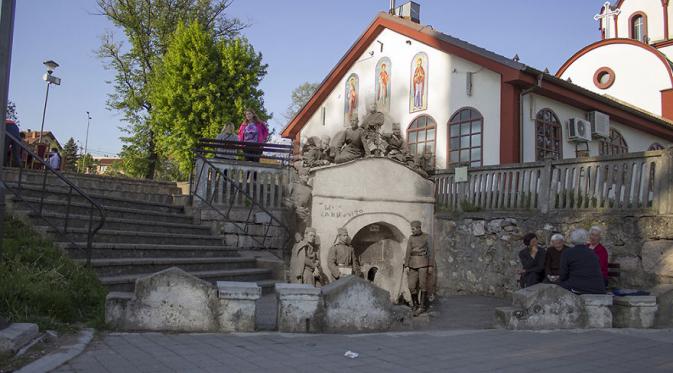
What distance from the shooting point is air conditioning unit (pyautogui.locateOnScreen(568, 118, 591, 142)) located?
16.8 metres

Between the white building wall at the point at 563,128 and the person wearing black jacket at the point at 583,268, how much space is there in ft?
30.0

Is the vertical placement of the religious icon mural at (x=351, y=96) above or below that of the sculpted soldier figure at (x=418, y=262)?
above

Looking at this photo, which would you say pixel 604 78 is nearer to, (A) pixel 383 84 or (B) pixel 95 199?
(A) pixel 383 84

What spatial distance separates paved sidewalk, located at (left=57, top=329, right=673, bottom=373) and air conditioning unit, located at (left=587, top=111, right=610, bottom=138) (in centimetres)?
1258

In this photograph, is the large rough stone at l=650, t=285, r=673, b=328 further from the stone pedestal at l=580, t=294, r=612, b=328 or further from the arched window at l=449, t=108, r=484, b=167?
the arched window at l=449, t=108, r=484, b=167

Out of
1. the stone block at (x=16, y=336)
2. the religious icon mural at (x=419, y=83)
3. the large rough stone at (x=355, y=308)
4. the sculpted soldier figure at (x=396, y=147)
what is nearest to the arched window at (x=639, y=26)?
the religious icon mural at (x=419, y=83)

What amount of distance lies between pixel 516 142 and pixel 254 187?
798cm

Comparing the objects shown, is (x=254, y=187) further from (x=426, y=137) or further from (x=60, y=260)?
(x=426, y=137)

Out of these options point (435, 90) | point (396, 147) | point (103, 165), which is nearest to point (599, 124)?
point (435, 90)

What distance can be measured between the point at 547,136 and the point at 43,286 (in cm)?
1476

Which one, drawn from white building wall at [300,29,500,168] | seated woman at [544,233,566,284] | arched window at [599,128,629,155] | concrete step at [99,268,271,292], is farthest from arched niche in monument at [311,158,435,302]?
arched window at [599,128,629,155]

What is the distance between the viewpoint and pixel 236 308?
19.6ft

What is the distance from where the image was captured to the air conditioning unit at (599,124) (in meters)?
17.4

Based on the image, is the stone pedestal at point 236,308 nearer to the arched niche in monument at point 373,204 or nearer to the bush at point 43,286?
the bush at point 43,286
